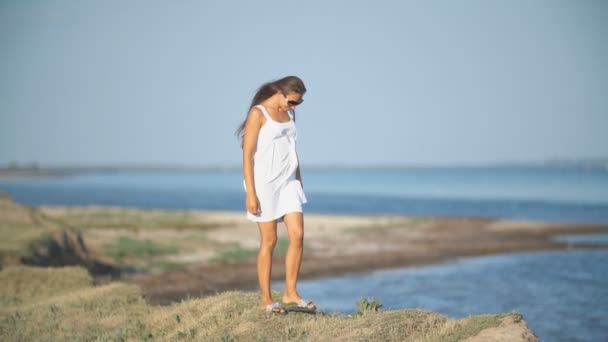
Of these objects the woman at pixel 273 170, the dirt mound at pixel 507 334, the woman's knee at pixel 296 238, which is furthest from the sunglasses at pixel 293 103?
the dirt mound at pixel 507 334

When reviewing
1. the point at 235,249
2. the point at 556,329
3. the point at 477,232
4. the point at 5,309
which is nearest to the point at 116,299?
the point at 5,309

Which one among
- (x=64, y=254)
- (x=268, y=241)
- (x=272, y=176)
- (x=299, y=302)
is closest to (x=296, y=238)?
(x=268, y=241)

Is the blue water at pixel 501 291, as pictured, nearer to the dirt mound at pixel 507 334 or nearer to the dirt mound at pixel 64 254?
the dirt mound at pixel 64 254

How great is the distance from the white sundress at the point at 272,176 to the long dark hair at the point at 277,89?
0.62ft

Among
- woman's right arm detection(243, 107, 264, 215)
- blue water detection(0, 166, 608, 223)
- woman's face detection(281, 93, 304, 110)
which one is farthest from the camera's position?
blue water detection(0, 166, 608, 223)

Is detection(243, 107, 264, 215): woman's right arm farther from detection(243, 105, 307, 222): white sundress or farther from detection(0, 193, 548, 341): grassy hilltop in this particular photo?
detection(0, 193, 548, 341): grassy hilltop

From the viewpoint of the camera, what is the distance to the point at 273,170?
23.0ft

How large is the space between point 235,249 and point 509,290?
995 centimetres

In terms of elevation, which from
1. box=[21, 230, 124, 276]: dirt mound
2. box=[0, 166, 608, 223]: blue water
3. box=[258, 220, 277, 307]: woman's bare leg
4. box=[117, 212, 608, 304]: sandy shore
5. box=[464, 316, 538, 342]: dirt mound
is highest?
box=[258, 220, 277, 307]: woman's bare leg

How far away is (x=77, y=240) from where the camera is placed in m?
18.3

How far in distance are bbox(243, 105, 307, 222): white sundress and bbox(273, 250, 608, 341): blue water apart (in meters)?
6.22

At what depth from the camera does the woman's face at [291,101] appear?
A: 23.0ft

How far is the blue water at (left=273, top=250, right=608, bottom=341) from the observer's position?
13.7 m

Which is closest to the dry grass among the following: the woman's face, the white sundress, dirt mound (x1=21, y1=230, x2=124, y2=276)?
the white sundress
